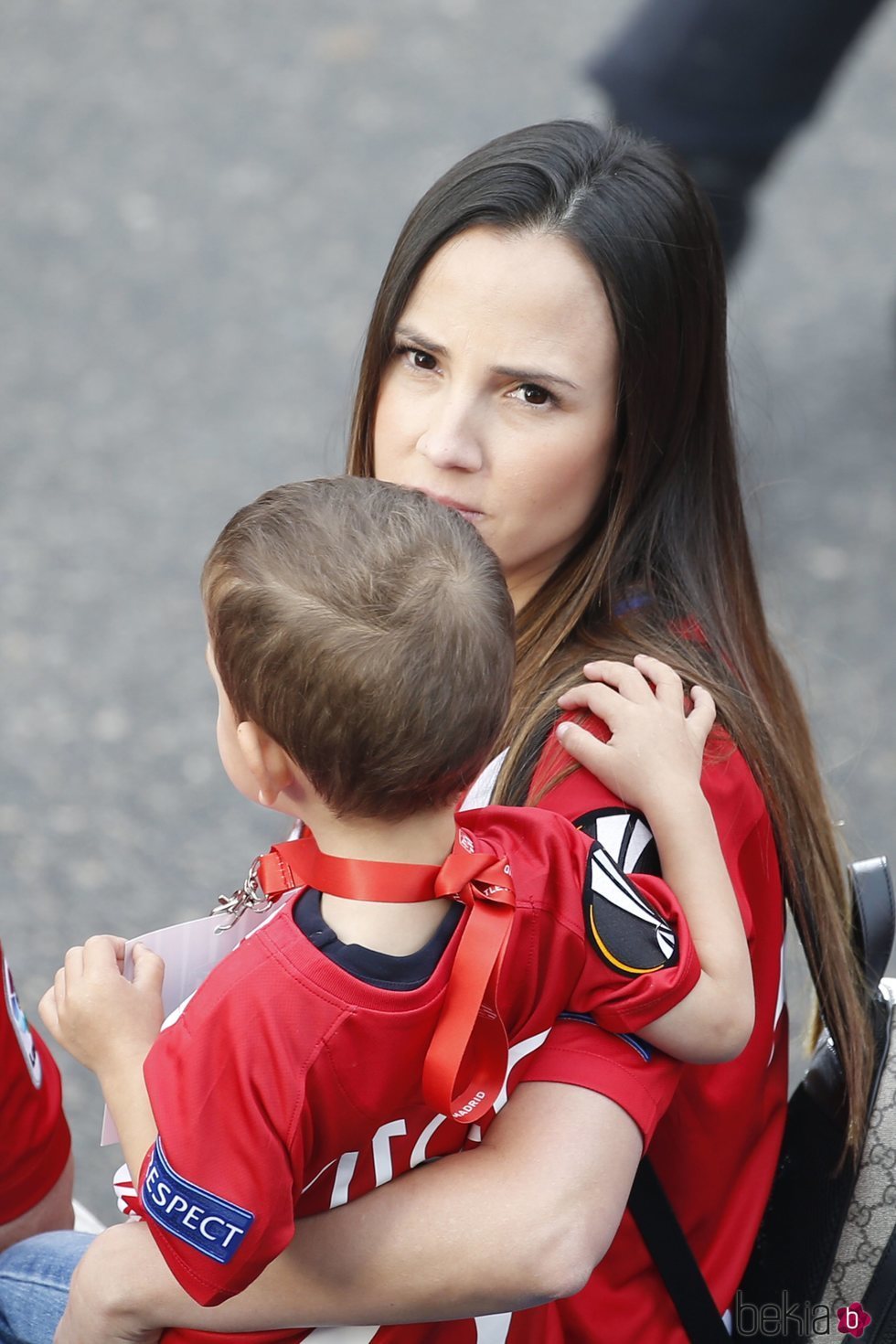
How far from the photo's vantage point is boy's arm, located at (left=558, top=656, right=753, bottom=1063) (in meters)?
1.30

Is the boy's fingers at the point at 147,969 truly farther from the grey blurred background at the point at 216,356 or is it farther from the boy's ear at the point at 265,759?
the grey blurred background at the point at 216,356

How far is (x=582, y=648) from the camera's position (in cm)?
161

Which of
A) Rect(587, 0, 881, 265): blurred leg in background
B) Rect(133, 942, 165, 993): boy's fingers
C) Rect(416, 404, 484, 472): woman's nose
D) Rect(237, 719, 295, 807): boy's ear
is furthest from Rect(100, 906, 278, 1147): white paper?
Rect(587, 0, 881, 265): blurred leg in background

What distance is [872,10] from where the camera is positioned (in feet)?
12.5

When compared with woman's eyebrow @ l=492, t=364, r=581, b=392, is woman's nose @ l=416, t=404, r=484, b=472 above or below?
below

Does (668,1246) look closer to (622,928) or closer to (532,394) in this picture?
(622,928)

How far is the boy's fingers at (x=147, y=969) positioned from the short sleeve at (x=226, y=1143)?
21 centimetres

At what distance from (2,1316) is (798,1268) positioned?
783 mm

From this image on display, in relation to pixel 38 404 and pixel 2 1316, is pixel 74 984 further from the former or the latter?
pixel 38 404

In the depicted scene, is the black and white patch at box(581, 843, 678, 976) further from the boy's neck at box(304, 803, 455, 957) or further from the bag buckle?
the bag buckle

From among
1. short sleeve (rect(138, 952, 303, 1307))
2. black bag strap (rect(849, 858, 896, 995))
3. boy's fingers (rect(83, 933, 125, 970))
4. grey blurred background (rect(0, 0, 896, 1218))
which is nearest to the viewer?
short sleeve (rect(138, 952, 303, 1307))

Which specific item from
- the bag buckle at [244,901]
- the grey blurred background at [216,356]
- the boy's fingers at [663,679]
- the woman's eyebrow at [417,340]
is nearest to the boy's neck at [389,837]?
the bag buckle at [244,901]

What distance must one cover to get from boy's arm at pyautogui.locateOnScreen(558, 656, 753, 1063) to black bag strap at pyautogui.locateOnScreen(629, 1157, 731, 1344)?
0.52ft

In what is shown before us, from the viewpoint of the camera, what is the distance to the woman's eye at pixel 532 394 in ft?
5.44
